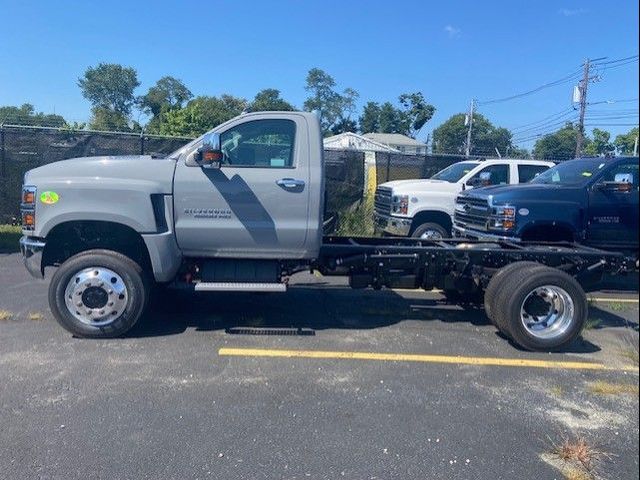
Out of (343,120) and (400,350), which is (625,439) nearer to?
(400,350)

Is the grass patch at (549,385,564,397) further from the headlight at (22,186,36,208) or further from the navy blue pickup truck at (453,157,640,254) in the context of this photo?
the headlight at (22,186,36,208)

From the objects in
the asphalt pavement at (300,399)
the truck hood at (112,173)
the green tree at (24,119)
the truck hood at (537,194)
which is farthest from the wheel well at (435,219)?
the green tree at (24,119)

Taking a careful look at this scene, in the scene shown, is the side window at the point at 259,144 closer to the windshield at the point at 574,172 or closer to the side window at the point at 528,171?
the windshield at the point at 574,172

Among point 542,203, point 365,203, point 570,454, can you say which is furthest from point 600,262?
point 365,203

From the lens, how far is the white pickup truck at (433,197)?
10922 mm

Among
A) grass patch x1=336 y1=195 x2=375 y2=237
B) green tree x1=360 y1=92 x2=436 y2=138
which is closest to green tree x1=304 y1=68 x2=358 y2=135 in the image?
green tree x1=360 y1=92 x2=436 y2=138

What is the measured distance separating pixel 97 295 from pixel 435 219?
7.18 metres

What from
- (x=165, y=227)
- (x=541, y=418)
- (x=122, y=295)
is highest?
(x=165, y=227)

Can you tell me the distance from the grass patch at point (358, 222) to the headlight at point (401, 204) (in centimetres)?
241

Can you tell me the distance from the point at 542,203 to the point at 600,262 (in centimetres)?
157

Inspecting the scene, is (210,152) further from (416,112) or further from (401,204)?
(416,112)

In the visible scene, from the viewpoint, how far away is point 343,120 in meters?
77.2

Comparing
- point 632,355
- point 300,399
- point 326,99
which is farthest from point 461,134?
point 632,355

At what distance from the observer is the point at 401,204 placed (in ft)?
35.9
